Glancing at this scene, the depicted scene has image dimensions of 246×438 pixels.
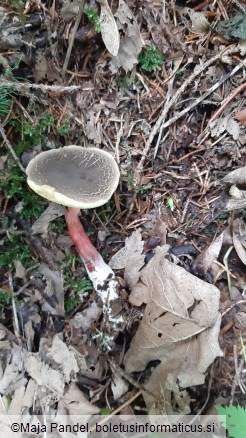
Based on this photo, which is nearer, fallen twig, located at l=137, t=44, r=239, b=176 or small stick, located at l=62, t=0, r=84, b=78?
small stick, located at l=62, t=0, r=84, b=78

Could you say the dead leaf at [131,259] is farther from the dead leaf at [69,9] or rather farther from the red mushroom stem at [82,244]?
the dead leaf at [69,9]

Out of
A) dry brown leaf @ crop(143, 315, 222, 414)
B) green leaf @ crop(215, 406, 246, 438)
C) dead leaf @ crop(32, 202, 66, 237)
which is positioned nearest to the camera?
green leaf @ crop(215, 406, 246, 438)

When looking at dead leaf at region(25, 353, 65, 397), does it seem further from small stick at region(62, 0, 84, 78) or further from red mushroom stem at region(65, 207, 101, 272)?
small stick at region(62, 0, 84, 78)

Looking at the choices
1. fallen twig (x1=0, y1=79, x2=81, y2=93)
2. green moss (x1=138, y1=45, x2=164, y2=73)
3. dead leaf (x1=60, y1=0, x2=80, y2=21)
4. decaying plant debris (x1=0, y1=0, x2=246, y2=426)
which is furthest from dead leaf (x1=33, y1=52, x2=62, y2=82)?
green moss (x1=138, y1=45, x2=164, y2=73)

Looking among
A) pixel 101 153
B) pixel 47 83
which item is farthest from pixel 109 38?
pixel 101 153

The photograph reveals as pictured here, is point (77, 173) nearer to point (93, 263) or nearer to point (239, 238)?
point (93, 263)

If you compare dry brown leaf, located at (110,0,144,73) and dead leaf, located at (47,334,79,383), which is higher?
dry brown leaf, located at (110,0,144,73)

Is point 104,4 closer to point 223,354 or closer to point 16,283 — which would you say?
point 16,283
